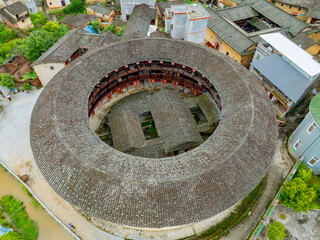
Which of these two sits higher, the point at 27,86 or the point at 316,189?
the point at 27,86

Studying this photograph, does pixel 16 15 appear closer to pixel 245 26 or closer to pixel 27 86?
pixel 27 86

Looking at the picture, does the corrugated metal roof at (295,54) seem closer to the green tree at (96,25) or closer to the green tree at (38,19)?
the green tree at (96,25)

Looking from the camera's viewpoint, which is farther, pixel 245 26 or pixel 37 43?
pixel 245 26

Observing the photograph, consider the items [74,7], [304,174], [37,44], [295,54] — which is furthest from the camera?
[74,7]

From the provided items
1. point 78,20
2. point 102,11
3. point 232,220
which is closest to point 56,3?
point 78,20

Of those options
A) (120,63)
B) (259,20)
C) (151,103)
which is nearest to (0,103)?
(120,63)

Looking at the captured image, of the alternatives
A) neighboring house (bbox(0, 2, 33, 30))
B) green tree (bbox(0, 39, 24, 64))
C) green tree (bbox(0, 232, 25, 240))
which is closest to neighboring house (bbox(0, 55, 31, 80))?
green tree (bbox(0, 39, 24, 64))
